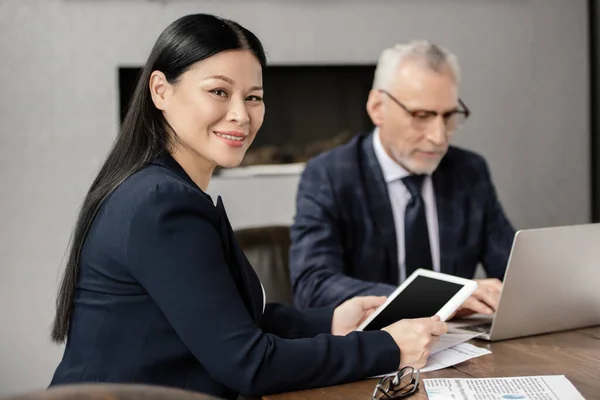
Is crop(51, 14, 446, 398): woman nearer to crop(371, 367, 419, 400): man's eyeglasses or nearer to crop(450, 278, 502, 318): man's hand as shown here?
crop(371, 367, 419, 400): man's eyeglasses

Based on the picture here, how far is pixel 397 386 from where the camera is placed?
1129 millimetres

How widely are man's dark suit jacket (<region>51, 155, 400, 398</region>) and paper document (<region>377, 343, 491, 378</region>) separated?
8cm

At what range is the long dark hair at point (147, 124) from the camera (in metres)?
1.30

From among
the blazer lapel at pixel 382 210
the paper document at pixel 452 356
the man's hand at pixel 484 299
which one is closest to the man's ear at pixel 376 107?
the blazer lapel at pixel 382 210

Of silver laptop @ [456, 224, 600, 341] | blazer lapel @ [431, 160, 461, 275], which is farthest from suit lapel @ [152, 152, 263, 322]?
blazer lapel @ [431, 160, 461, 275]

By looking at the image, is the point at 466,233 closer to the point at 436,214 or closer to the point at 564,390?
the point at 436,214

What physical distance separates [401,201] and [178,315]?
114 centimetres

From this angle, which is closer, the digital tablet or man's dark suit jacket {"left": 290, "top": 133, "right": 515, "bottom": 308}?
the digital tablet

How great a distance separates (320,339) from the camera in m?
1.19

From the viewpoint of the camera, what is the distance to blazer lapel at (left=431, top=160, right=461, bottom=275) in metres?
2.16

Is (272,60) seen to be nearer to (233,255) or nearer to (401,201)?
(401,201)

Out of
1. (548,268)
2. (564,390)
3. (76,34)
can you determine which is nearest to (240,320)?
(564,390)

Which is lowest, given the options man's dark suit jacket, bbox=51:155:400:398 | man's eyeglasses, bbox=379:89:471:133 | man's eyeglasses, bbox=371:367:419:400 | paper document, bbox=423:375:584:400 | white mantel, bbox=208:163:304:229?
white mantel, bbox=208:163:304:229

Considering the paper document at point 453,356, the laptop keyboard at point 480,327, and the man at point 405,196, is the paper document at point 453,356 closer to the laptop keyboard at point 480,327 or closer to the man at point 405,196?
the laptop keyboard at point 480,327
